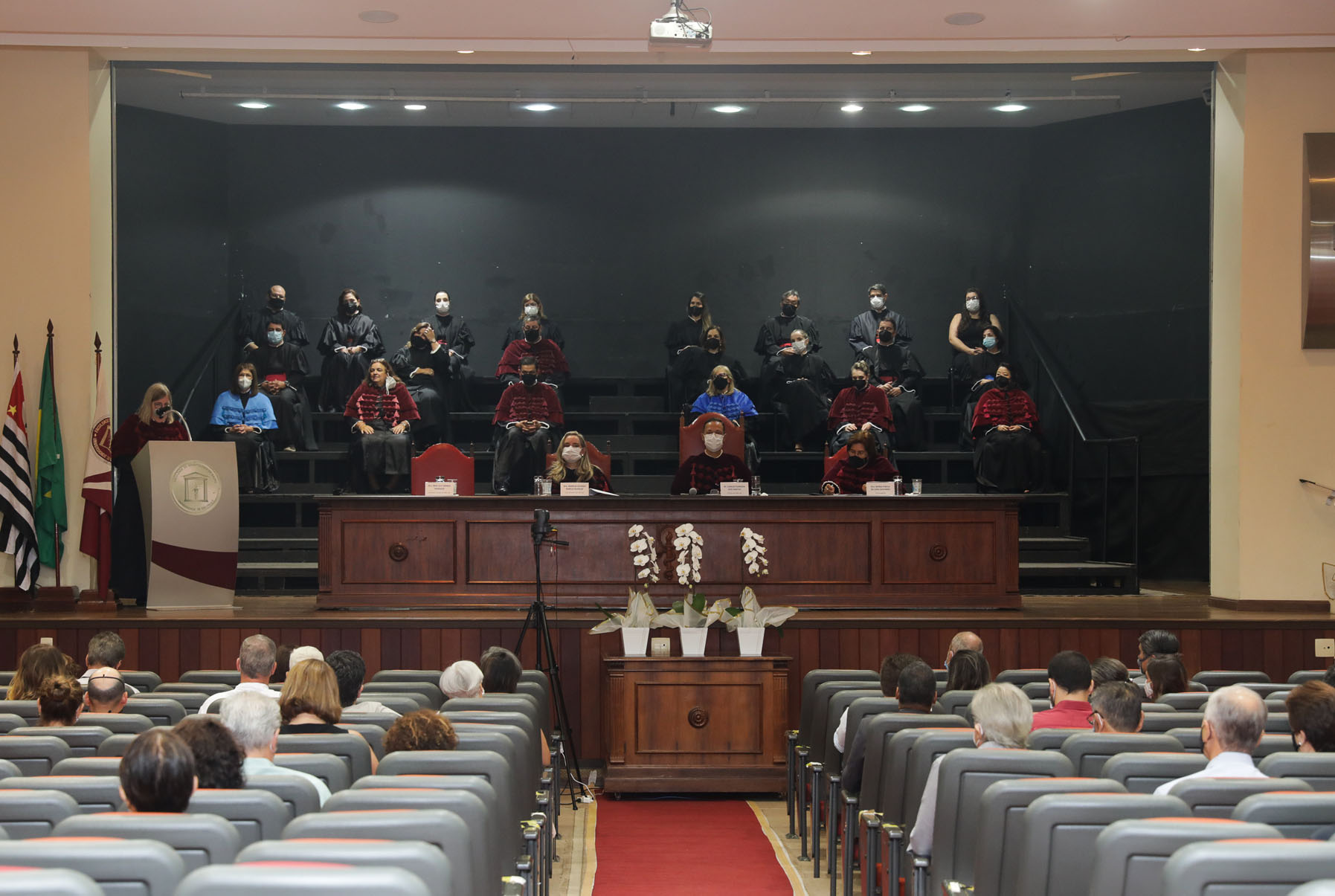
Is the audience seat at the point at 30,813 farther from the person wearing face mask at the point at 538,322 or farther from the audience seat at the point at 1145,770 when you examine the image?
the person wearing face mask at the point at 538,322

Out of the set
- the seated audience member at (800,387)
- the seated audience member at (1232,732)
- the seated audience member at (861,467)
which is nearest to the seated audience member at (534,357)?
the seated audience member at (800,387)

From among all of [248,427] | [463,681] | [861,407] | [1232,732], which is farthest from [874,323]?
[1232,732]

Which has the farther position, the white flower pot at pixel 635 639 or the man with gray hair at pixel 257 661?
the white flower pot at pixel 635 639

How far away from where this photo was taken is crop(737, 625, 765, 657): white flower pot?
6.75 m

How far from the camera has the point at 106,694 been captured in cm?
471

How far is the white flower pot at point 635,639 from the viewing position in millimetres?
6781

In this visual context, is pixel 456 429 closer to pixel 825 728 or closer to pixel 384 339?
pixel 384 339

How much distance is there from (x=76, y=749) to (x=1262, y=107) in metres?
8.29

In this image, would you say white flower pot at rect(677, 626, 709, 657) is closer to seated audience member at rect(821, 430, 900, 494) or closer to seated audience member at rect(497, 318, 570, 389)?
seated audience member at rect(821, 430, 900, 494)

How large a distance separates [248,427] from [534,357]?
282cm

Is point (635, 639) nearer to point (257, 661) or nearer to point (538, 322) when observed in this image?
point (257, 661)

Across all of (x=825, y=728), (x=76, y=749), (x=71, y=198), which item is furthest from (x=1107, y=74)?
(x=76, y=749)

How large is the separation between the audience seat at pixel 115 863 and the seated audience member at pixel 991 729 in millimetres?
2214

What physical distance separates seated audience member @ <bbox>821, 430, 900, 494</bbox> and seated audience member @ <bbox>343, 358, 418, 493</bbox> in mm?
3581
